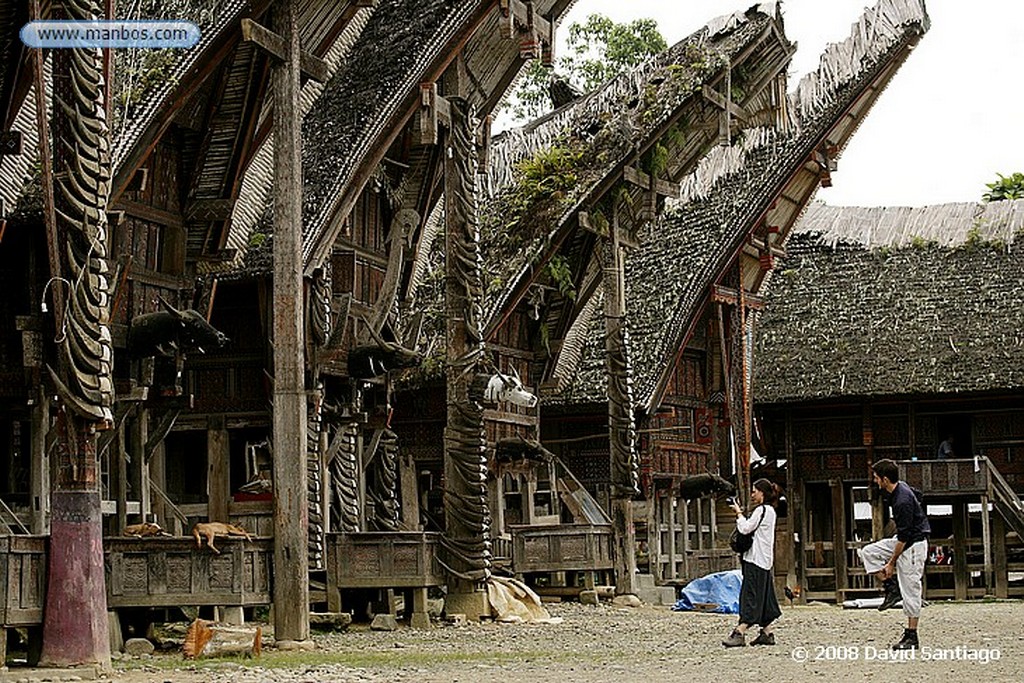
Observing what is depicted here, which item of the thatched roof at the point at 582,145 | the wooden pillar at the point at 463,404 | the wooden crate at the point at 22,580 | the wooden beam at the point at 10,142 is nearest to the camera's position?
the wooden crate at the point at 22,580

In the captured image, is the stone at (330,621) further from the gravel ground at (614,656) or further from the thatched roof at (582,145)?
the thatched roof at (582,145)

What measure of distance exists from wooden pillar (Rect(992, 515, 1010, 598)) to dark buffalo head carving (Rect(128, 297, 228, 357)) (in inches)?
815

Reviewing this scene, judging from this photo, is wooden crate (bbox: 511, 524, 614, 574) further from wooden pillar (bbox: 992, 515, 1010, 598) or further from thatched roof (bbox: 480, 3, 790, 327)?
wooden pillar (bbox: 992, 515, 1010, 598)

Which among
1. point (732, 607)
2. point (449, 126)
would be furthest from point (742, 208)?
point (449, 126)

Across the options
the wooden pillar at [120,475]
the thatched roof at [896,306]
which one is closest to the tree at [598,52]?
the thatched roof at [896,306]

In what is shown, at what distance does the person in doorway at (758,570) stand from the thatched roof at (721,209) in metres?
15.1

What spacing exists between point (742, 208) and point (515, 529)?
10.2 m

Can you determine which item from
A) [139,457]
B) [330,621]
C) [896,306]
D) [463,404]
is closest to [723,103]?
[463,404]

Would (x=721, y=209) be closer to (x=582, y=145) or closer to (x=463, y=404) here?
(x=582, y=145)

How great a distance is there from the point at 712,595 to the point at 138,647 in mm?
12108

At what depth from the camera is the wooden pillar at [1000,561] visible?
3425cm

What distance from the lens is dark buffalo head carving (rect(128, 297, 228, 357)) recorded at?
1847cm

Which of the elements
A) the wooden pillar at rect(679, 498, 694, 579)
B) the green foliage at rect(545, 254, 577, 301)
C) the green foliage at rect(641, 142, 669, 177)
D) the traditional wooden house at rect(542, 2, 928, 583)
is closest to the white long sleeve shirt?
the green foliage at rect(545, 254, 577, 301)

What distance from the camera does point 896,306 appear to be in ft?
126
